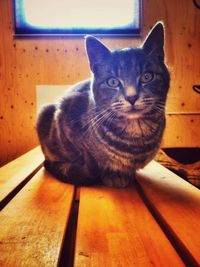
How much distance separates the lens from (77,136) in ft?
3.37

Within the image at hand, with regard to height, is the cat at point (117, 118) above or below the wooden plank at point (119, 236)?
above

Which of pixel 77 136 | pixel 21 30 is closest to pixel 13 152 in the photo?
pixel 21 30

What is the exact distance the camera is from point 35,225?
632mm

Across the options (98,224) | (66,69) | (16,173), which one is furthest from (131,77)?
(66,69)

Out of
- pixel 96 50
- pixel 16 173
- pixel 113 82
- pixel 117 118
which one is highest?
pixel 96 50

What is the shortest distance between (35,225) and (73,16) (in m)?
2.23

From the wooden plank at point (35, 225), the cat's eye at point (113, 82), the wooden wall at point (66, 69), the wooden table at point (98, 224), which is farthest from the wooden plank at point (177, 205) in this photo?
the wooden wall at point (66, 69)

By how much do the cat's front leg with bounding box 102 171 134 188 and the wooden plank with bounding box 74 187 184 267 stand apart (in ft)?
0.40

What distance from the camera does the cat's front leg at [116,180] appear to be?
3.12 ft

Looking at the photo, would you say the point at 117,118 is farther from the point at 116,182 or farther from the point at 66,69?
the point at 66,69

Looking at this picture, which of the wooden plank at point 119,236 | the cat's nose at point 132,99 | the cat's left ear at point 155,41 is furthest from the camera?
the cat's left ear at point 155,41

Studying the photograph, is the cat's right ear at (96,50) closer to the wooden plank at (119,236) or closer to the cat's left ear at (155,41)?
the cat's left ear at (155,41)

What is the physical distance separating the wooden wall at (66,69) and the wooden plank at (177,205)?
1.64 meters

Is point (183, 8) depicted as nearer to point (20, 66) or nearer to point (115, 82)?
point (20, 66)
